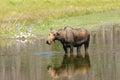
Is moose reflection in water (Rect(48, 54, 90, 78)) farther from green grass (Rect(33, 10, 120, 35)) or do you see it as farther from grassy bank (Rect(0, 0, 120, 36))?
green grass (Rect(33, 10, 120, 35))

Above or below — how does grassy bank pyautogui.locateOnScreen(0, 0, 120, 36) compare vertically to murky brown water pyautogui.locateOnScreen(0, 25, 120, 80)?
above

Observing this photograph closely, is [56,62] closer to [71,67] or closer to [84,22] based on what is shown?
[71,67]

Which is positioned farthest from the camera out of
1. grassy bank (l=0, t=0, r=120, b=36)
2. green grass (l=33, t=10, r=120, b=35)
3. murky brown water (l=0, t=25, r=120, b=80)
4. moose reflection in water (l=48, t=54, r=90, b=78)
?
green grass (l=33, t=10, r=120, b=35)

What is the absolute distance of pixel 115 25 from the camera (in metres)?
37.1

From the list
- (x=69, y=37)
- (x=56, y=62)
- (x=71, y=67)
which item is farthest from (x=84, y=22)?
(x=71, y=67)

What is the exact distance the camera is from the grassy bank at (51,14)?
3419 cm

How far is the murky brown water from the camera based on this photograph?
683 inches

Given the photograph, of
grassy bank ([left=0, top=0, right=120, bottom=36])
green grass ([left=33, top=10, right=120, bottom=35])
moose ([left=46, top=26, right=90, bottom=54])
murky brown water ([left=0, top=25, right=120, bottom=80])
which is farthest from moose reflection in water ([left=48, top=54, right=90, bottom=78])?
green grass ([left=33, top=10, right=120, bottom=35])

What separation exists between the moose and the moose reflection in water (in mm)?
1002

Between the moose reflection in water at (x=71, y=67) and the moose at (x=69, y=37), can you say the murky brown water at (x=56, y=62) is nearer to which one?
the moose reflection in water at (x=71, y=67)

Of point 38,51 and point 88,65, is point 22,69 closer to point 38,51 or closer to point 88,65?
point 88,65

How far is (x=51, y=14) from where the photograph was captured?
1614 inches

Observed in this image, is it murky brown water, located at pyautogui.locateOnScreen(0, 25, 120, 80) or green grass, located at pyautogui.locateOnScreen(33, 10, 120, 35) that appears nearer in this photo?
murky brown water, located at pyautogui.locateOnScreen(0, 25, 120, 80)

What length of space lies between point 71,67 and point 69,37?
393 centimetres
